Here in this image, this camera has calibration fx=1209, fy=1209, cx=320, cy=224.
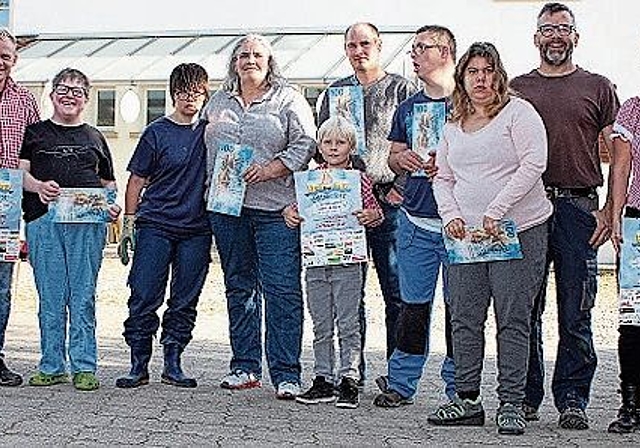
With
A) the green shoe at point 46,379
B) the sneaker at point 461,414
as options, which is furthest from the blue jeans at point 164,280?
the sneaker at point 461,414

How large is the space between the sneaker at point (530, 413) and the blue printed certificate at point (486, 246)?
2.77 feet

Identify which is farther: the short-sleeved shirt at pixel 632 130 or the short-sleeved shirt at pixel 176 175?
the short-sleeved shirt at pixel 176 175

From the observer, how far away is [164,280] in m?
6.82

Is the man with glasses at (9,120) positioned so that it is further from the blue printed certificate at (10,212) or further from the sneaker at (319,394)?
the sneaker at (319,394)

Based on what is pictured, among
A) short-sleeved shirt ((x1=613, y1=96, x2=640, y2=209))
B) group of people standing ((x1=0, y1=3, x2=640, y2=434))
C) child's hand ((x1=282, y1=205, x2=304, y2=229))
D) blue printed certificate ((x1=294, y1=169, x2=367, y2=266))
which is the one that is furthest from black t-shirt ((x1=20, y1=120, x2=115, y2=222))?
short-sleeved shirt ((x1=613, y1=96, x2=640, y2=209))

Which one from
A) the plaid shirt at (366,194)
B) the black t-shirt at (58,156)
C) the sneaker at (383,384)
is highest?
the black t-shirt at (58,156)

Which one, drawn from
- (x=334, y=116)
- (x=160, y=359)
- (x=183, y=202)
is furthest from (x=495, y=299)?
(x=160, y=359)

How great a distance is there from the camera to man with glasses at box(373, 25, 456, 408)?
6160 millimetres

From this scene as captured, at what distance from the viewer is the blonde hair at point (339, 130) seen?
6.28m

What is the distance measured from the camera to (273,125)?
648 centimetres

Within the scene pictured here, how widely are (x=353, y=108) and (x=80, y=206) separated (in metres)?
1.57

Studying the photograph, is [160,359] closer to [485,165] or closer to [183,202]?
[183,202]

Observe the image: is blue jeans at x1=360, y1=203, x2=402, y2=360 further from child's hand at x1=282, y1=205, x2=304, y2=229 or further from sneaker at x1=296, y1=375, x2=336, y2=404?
child's hand at x1=282, y1=205, x2=304, y2=229

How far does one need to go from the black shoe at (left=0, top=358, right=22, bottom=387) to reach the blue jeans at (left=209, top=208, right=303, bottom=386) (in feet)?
3.99
